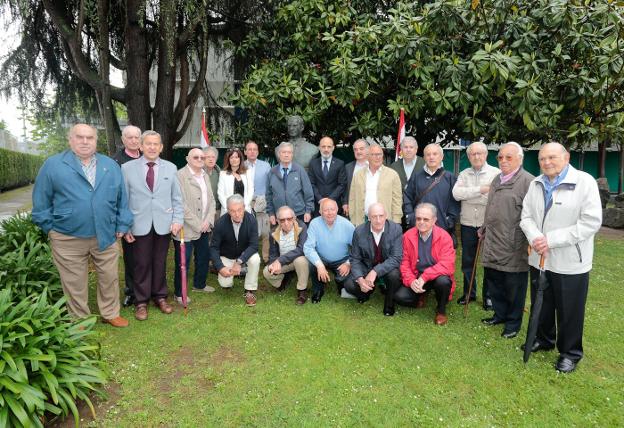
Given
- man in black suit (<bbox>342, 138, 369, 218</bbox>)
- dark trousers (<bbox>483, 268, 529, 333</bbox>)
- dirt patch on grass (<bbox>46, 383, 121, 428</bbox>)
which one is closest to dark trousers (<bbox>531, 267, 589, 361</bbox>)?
dark trousers (<bbox>483, 268, 529, 333</bbox>)

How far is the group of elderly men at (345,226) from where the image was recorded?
3.44 metres

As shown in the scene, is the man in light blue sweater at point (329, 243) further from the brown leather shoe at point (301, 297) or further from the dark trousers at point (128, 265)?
the dark trousers at point (128, 265)

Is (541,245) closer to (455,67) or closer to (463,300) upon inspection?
(463,300)

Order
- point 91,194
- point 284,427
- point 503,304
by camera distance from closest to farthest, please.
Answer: point 284,427 < point 91,194 < point 503,304

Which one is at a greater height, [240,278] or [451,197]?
[451,197]

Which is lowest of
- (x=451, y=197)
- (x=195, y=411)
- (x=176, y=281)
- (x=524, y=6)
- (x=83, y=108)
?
(x=195, y=411)

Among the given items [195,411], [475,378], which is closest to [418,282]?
[475,378]

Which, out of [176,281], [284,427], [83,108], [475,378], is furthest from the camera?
[83,108]

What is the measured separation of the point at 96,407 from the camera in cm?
302

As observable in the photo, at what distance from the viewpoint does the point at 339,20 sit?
7207mm

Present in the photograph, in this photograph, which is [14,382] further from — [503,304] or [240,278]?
Result: [503,304]

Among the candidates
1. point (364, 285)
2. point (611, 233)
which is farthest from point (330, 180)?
point (611, 233)

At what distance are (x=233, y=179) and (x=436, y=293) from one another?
305 centimetres

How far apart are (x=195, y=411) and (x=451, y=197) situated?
3630 mm
